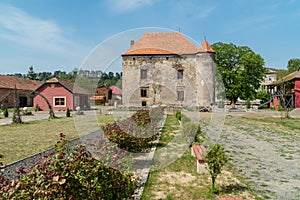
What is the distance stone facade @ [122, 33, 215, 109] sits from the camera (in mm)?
29906

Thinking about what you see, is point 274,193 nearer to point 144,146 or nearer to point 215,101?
point 144,146

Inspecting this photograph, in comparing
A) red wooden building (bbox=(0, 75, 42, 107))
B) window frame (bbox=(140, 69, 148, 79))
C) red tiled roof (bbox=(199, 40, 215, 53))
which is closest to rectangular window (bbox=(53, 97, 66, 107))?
red wooden building (bbox=(0, 75, 42, 107))

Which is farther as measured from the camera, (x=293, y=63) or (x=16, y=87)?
(x=293, y=63)

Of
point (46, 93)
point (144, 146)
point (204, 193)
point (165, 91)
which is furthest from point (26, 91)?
point (204, 193)

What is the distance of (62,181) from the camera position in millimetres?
2301

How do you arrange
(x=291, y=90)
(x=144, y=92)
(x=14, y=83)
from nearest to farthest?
(x=144, y=92) < (x=291, y=90) < (x=14, y=83)

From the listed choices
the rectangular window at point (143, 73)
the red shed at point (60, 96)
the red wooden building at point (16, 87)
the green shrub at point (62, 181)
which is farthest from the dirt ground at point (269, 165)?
the red wooden building at point (16, 87)

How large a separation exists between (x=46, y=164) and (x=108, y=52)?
167 inches

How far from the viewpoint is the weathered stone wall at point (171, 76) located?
98.8ft

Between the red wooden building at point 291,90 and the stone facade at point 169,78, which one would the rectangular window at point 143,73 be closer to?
the stone facade at point 169,78

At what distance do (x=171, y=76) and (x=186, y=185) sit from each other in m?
25.1

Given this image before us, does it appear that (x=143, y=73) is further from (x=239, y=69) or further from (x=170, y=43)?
(x=239, y=69)

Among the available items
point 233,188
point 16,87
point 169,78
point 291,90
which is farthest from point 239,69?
point 233,188

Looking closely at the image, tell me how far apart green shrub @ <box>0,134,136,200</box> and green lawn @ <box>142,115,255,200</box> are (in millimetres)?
1371
